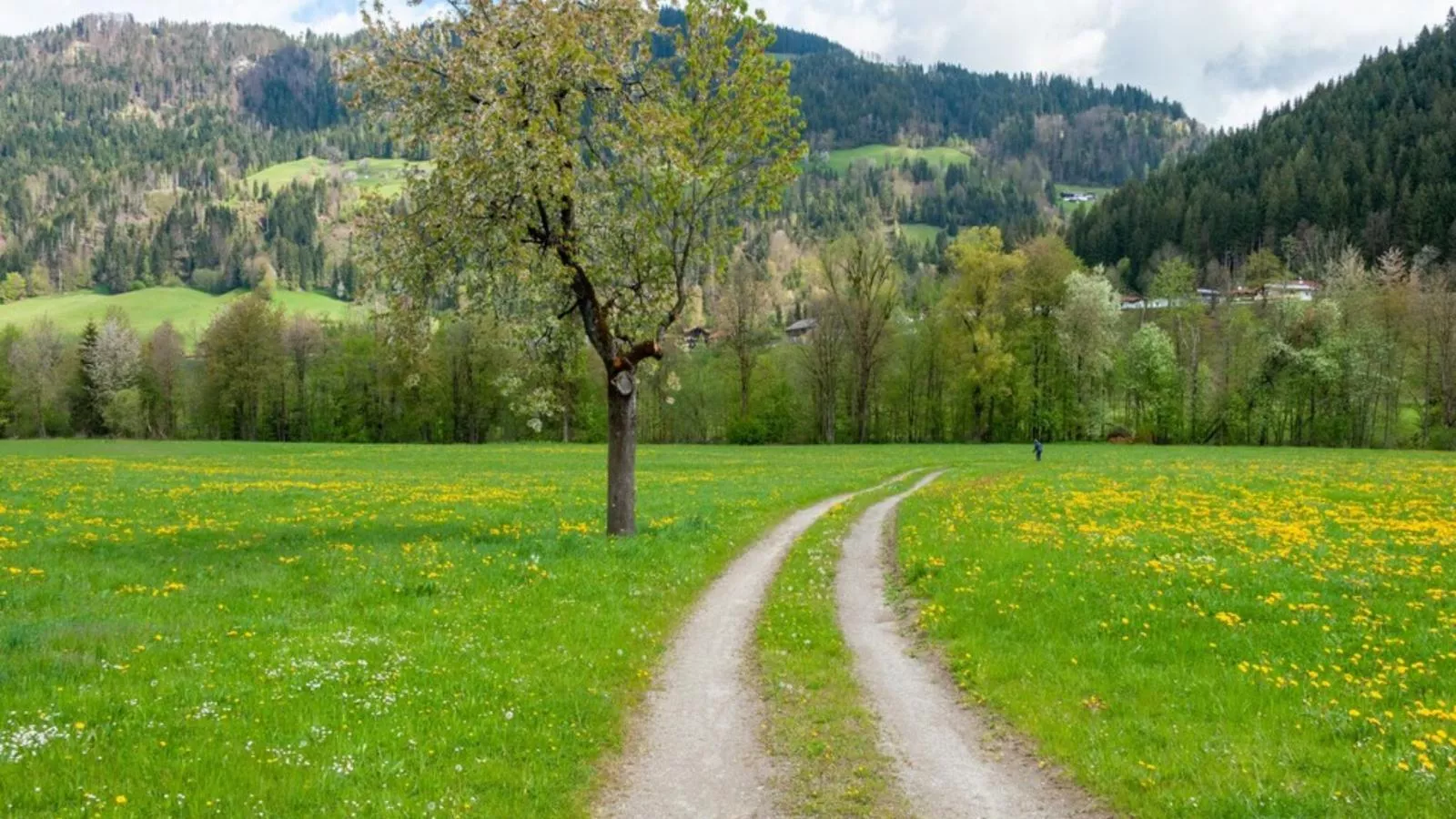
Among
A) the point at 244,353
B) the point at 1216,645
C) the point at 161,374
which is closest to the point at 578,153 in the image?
the point at 1216,645

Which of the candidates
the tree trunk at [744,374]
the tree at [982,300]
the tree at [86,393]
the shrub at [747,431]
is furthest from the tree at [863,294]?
the tree at [86,393]

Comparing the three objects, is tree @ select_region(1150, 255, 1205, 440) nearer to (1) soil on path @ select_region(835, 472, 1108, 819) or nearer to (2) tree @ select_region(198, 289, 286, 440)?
(1) soil on path @ select_region(835, 472, 1108, 819)

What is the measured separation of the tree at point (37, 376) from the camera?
4060 inches

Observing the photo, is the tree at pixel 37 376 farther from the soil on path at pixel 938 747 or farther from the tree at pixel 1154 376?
the tree at pixel 1154 376

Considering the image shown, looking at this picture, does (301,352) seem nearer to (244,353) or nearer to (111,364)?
(244,353)

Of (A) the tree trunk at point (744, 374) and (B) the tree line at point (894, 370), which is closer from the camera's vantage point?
(B) the tree line at point (894, 370)

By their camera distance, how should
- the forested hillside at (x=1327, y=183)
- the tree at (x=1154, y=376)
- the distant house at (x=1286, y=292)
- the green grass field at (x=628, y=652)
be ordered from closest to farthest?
the green grass field at (x=628, y=652) < the tree at (x=1154, y=376) < the distant house at (x=1286, y=292) < the forested hillside at (x=1327, y=183)

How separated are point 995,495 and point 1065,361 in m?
56.3

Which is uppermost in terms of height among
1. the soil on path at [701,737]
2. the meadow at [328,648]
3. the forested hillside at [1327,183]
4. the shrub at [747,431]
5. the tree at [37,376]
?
the forested hillside at [1327,183]

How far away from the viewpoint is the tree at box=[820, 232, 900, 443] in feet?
266

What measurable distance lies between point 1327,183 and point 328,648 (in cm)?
20128

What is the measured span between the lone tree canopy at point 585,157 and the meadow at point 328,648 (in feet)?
19.8

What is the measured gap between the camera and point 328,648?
1095 centimetres

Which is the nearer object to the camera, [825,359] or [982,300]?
[982,300]
